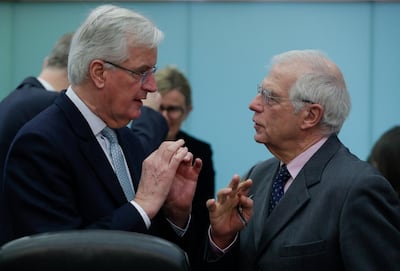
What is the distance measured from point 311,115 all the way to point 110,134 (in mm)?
612

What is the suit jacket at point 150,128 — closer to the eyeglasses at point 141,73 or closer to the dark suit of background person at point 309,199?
the dark suit of background person at point 309,199

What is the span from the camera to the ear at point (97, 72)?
256 centimetres

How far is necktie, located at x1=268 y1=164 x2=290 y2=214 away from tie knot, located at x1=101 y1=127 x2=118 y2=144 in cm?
52

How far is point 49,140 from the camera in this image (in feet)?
8.05

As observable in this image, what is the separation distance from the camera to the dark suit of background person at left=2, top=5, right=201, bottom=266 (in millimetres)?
2410

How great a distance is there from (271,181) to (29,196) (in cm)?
84

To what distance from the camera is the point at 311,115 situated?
2.76 meters

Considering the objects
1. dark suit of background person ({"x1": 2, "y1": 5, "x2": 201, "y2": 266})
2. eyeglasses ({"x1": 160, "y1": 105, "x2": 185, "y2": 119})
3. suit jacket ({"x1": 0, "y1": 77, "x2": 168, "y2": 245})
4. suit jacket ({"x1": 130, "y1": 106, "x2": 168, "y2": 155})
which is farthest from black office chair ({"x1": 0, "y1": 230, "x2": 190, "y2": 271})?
eyeglasses ({"x1": 160, "y1": 105, "x2": 185, "y2": 119})

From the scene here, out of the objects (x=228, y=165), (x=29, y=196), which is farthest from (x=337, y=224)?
(x=228, y=165)

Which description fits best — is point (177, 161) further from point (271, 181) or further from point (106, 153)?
point (271, 181)

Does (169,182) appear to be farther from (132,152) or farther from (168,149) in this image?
(132,152)

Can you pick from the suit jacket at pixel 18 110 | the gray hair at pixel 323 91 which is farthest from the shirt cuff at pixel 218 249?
the suit jacket at pixel 18 110

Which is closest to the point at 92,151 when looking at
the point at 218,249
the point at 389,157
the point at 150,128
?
the point at 218,249

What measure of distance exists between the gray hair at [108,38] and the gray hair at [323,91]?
48 cm
